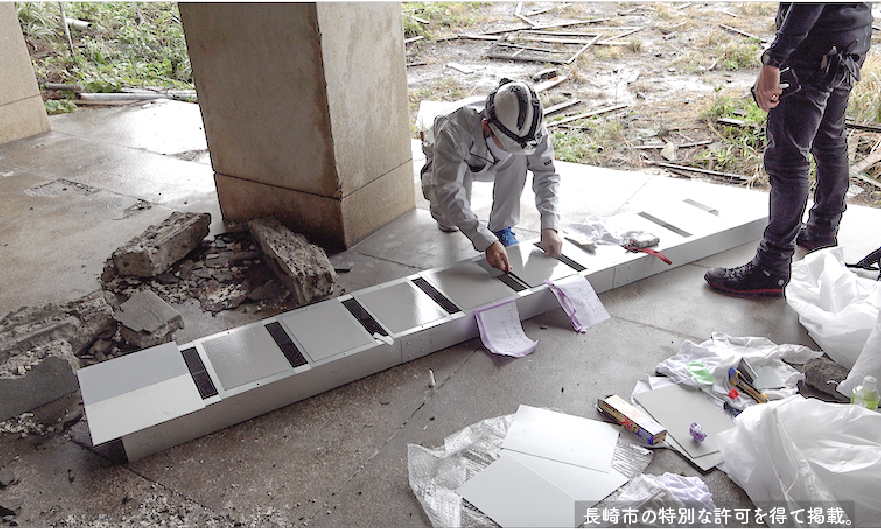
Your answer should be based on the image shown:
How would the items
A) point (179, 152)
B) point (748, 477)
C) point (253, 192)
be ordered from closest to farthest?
1. point (748, 477)
2. point (253, 192)
3. point (179, 152)

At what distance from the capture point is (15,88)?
611 cm

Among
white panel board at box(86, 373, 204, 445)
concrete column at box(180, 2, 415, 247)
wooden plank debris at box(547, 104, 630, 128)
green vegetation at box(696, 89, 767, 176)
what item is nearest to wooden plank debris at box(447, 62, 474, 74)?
wooden plank debris at box(547, 104, 630, 128)

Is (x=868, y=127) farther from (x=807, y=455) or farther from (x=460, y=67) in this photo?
(x=460, y=67)

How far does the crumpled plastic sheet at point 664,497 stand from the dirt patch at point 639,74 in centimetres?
344

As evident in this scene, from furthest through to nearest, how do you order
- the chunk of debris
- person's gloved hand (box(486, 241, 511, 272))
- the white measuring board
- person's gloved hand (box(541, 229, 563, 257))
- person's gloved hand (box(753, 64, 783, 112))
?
person's gloved hand (box(541, 229, 563, 257))
person's gloved hand (box(486, 241, 511, 272))
person's gloved hand (box(753, 64, 783, 112))
the chunk of debris
the white measuring board

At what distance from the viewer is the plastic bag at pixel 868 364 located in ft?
8.45

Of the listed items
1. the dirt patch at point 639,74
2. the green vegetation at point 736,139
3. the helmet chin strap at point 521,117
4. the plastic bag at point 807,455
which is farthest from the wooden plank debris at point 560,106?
the plastic bag at point 807,455

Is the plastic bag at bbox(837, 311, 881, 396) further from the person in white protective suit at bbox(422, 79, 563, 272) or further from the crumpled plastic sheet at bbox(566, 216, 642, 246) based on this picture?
the person in white protective suit at bbox(422, 79, 563, 272)

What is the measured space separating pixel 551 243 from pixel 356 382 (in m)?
1.36

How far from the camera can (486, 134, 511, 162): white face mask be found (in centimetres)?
346

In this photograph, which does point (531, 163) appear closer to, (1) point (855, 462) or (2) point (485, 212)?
(2) point (485, 212)

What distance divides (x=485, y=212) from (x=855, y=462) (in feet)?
9.18

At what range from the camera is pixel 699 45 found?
29.5ft

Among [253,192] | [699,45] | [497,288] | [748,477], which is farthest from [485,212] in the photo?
[699,45]
